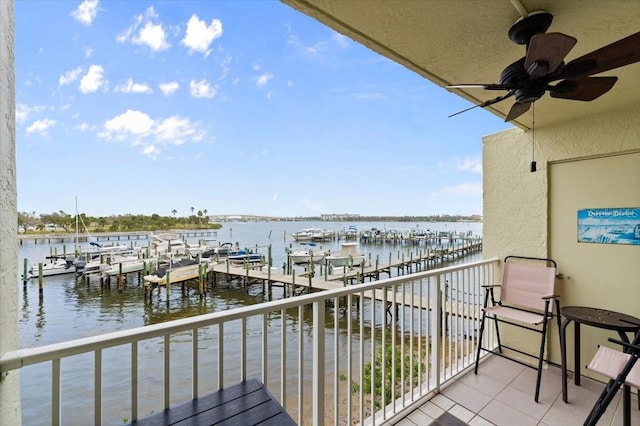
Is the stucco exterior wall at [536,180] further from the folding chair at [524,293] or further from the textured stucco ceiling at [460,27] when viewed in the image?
the textured stucco ceiling at [460,27]

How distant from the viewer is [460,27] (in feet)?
4.97

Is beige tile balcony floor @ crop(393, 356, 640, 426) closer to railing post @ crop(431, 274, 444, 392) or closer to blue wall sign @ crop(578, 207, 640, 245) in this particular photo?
railing post @ crop(431, 274, 444, 392)

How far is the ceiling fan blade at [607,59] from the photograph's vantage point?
1.26 m

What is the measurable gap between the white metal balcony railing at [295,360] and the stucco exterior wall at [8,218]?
3.4 inches

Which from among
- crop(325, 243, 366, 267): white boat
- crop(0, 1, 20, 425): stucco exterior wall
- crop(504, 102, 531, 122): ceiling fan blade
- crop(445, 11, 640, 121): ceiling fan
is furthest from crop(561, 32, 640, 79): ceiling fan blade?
crop(325, 243, 366, 267): white boat

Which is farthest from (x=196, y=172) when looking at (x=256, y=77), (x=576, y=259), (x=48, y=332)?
(x=576, y=259)

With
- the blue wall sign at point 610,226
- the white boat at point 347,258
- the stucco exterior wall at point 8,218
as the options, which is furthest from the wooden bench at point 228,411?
the white boat at point 347,258

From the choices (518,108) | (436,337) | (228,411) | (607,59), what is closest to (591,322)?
(436,337)

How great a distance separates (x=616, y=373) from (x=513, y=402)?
82 centimetres

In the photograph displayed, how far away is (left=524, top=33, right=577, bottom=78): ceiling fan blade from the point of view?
1226 millimetres

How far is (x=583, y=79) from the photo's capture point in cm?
164

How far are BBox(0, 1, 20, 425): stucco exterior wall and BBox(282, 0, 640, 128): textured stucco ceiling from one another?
3.54 feet

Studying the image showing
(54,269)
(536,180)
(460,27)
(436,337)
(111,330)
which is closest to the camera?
(460,27)

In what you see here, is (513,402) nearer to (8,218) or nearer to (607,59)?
(607,59)
